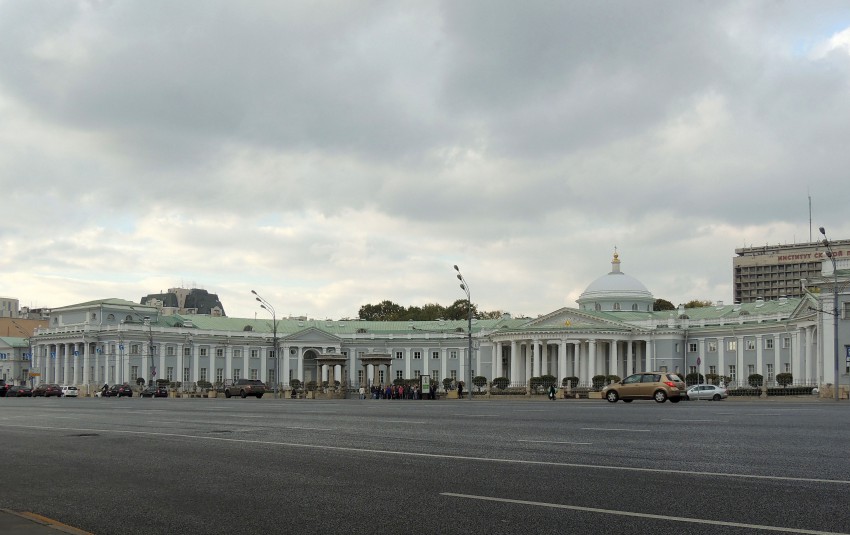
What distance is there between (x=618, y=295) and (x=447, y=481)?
467 feet

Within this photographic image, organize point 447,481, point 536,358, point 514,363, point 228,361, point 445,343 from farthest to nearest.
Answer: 1. point 228,361
2. point 445,343
3. point 514,363
4. point 536,358
5. point 447,481

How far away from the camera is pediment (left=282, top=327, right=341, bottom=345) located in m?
158

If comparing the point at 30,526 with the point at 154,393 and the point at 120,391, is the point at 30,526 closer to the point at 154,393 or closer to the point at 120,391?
the point at 154,393

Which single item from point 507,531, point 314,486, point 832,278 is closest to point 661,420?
point 314,486

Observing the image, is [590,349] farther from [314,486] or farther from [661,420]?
[314,486]

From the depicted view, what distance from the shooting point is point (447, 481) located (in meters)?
14.4

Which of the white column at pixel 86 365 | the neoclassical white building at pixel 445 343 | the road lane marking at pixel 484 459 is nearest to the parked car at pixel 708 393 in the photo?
the neoclassical white building at pixel 445 343

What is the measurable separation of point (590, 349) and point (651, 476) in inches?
4877

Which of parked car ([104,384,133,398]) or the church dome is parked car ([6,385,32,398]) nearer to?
parked car ([104,384,133,398])

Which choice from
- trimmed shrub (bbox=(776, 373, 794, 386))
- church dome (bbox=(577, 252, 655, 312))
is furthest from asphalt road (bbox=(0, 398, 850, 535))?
church dome (bbox=(577, 252, 655, 312))

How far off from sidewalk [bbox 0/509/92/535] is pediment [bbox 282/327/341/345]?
5785 inches

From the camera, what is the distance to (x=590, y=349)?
447ft

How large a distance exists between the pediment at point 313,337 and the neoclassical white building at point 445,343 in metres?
0.21

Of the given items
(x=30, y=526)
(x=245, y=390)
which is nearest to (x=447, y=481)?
(x=30, y=526)
